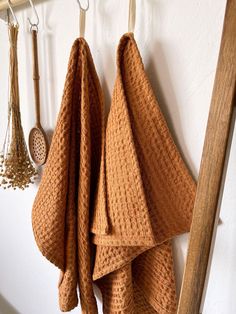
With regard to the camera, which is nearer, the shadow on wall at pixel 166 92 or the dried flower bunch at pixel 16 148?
the shadow on wall at pixel 166 92

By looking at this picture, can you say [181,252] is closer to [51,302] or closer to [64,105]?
[64,105]

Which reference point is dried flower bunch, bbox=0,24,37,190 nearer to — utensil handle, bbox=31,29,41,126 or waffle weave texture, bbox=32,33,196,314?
utensil handle, bbox=31,29,41,126

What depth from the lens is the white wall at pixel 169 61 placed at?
1.30 ft

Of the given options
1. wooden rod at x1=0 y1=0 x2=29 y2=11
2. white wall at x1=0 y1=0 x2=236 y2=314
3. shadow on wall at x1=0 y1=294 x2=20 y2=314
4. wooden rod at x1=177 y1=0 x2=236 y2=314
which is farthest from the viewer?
shadow on wall at x1=0 y1=294 x2=20 y2=314

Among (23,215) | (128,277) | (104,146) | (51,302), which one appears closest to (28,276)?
(51,302)

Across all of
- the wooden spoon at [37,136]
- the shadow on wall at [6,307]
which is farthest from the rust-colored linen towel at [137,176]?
the shadow on wall at [6,307]

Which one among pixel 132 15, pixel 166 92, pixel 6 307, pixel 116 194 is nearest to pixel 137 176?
pixel 116 194

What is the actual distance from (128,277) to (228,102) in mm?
350

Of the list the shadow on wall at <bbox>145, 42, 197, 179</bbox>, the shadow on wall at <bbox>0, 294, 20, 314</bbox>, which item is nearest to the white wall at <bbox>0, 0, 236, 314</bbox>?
the shadow on wall at <bbox>145, 42, 197, 179</bbox>

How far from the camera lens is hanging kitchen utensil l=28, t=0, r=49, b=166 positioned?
582 mm

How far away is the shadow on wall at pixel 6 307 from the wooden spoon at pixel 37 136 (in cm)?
69

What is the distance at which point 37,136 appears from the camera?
63 centimetres

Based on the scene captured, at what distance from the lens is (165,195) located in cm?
43

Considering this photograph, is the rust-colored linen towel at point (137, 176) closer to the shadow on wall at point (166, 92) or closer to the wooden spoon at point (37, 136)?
the shadow on wall at point (166, 92)
